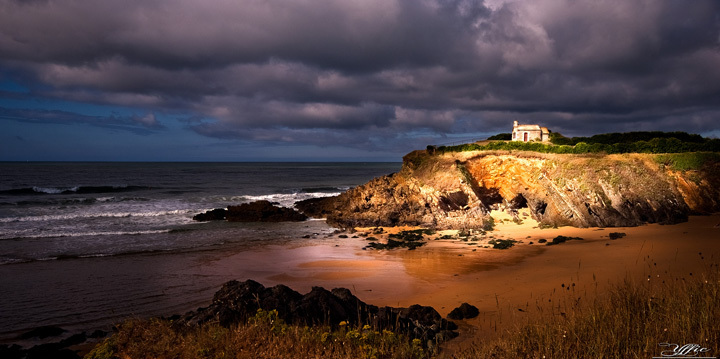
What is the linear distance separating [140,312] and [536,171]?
27639 millimetres

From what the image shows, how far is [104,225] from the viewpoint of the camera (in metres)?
32.5

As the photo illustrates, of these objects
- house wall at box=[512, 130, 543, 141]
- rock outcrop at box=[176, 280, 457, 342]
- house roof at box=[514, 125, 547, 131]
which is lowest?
rock outcrop at box=[176, 280, 457, 342]

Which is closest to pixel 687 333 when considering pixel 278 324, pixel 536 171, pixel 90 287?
pixel 278 324

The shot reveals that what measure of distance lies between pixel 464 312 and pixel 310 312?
4897 millimetres

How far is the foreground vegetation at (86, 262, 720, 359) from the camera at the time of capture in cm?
637

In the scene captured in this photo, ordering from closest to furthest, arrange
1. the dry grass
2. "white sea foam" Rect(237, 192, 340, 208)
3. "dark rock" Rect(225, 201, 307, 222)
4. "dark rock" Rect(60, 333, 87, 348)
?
the dry grass, "dark rock" Rect(60, 333, 87, 348), "dark rock" Rect(225, 201, 307, 222), "white sea foam" Rect(237, 192, 340, 208)

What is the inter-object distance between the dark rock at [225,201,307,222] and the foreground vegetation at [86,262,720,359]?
87.3 feet

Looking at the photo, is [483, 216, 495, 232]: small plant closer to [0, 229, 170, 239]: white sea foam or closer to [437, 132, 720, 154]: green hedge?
[437, 132, 720, 154]: green hedge

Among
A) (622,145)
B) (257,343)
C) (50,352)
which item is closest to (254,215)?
(50,352)

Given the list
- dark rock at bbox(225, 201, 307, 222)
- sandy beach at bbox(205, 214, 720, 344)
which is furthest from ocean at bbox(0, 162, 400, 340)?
sandy beach at bbox(205, 214, 720, 344)

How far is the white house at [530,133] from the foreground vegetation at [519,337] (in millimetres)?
34224

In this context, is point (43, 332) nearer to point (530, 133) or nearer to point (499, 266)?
point (499, 266)

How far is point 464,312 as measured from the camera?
11977mm

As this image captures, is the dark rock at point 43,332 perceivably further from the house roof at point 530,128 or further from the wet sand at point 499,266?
the house roof at point 530,128
